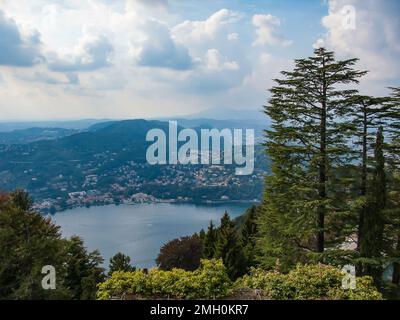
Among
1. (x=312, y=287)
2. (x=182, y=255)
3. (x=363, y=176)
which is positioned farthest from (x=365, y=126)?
(x=182, y=255)

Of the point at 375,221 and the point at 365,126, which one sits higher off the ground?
the point at 365,126

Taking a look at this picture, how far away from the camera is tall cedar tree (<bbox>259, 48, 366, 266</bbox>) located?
12.9m

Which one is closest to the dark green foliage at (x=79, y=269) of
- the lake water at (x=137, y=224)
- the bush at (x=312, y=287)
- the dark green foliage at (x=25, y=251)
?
the dark green foliage at (x=25, y=251)

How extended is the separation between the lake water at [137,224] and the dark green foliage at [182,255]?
26.2 meters

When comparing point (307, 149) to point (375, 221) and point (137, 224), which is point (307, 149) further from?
point (137, 224)

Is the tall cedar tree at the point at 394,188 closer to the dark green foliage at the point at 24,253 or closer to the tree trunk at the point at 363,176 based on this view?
the tree trunk at the point at 363,176

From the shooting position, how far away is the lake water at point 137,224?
62.9 meters

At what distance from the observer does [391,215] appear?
1276 centimetres

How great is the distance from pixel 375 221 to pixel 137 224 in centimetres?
7199

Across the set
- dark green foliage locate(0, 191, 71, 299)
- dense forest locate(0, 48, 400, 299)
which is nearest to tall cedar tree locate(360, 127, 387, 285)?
dense forest locate(0, 48, 400, 299)

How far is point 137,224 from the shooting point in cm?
8125

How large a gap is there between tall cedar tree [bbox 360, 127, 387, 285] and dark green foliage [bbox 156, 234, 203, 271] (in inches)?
632

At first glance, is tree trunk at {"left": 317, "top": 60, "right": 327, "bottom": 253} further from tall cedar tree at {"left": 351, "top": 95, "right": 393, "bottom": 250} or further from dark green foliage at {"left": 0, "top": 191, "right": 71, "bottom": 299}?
dark green foliage at {"left": 0, "top": 191, "right": 71, "bottom": 299}
